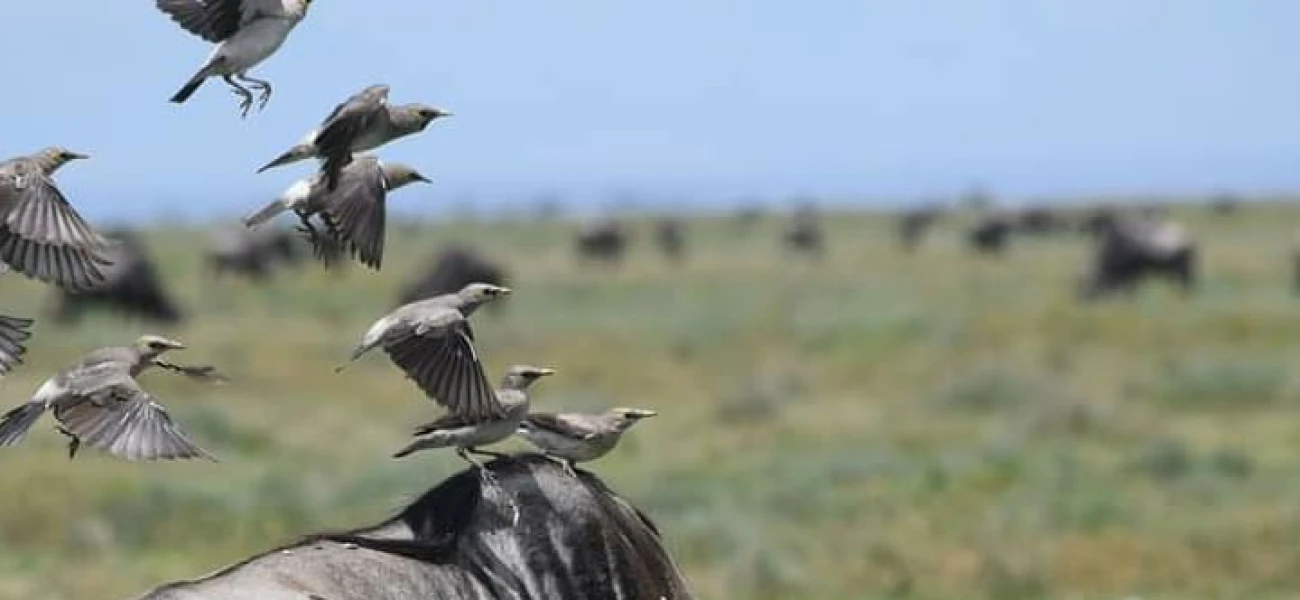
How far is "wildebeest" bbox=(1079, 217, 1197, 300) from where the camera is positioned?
54.1 metres

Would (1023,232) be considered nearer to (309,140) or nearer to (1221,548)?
(1221,548)

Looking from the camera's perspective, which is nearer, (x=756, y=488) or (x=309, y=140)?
(x=309, y=140)

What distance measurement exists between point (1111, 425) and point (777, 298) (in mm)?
21781

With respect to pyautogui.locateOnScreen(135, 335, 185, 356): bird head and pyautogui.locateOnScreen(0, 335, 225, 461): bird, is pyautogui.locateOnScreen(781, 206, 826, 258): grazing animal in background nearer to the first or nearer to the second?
pyautogui.locateOnScreen(135, 335, 185, 356): bird head

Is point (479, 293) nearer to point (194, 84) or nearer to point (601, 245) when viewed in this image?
point (194, 84)

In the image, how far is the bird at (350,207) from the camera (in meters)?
7.47

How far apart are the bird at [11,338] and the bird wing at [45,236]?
71 millimetres

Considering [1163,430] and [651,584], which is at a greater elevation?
[651,584]

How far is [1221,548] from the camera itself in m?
18.3

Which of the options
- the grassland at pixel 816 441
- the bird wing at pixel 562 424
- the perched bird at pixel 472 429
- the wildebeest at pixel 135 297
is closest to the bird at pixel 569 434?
the bird wing at pixel 562 424

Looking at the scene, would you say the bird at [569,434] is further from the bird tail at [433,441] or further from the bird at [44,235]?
the bird at [44,235]

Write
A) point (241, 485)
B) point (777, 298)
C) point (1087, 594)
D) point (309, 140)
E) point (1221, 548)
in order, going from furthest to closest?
1. point (777, 298)
2. point (241, 485)
3. point (1221, 548)
4. point (1087, 594)
5. point (309, 140)

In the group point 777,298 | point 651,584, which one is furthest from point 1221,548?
point 777,298

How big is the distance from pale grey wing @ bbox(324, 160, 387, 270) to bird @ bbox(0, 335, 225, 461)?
548 millimetres
